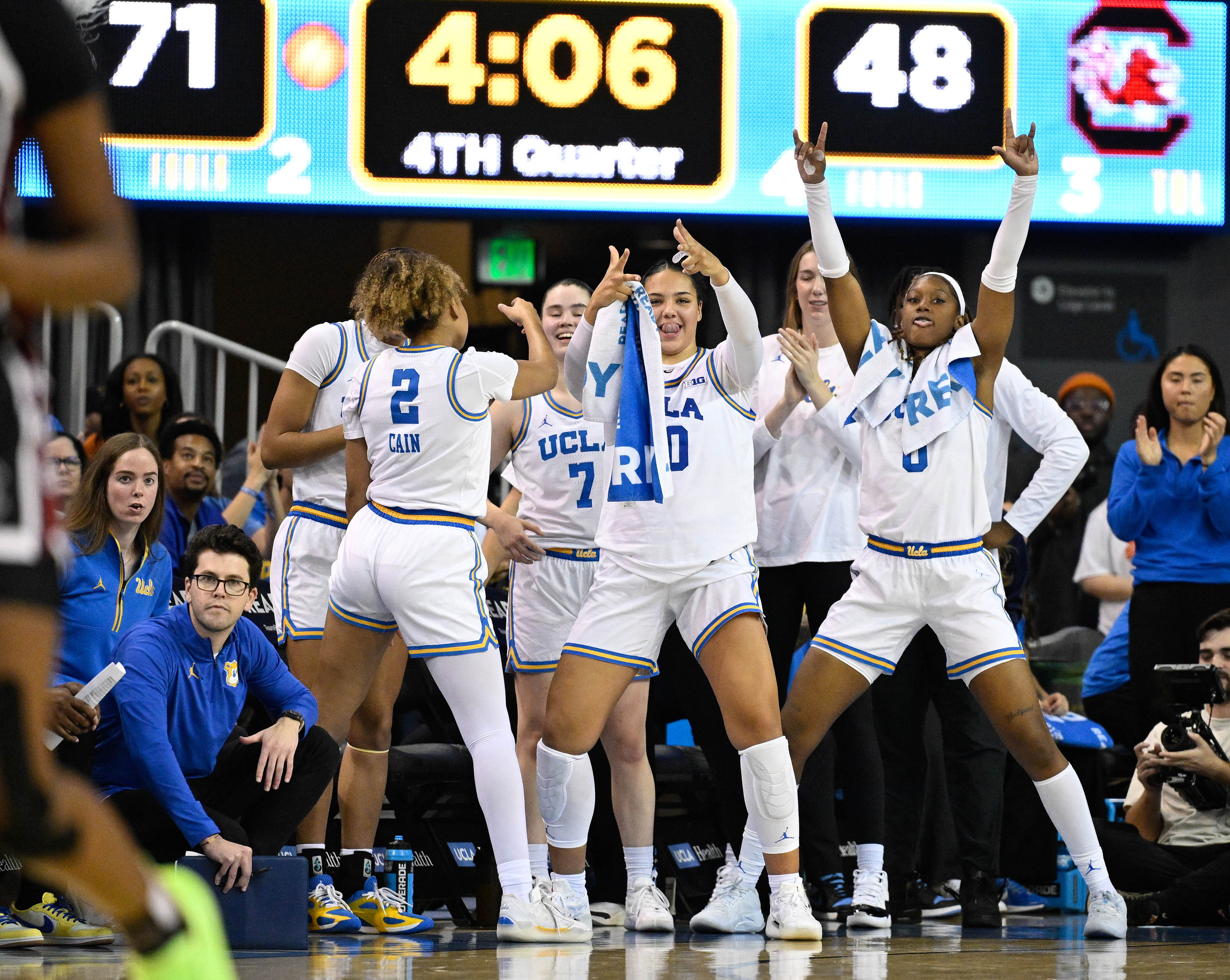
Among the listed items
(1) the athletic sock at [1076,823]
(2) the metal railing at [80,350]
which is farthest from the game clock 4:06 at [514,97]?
(1) the athletic sock at [1076,823]

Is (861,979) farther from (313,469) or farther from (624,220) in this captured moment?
(624,220)

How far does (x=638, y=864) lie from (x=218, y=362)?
434 centimetres

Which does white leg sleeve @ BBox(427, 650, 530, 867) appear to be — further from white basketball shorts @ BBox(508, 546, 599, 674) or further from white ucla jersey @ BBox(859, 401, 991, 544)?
white ucla jersey @ BBox(859, 401, 991, 544)

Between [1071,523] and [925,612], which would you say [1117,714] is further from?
[925,612]

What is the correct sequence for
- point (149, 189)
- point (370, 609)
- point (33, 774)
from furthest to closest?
point (149, 189) → point (370, 609) → point (33, 774)

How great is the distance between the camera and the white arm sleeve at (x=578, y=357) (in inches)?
194

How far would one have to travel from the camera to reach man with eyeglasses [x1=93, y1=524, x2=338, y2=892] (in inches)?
181

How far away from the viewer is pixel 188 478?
6203 mm

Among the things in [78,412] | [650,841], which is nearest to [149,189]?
[78,412]

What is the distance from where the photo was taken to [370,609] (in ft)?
15.2

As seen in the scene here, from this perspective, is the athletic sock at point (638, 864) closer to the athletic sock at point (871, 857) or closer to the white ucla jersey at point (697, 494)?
the athletic sock at point (871, 857)

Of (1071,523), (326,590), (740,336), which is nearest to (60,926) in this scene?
(326,590)

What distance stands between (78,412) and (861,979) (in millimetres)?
5432

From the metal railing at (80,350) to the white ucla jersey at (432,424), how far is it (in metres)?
3.07
